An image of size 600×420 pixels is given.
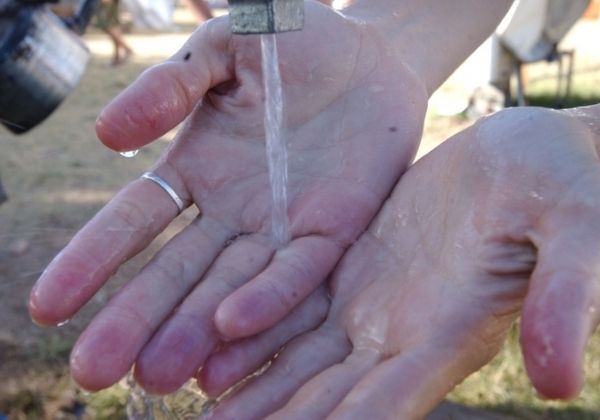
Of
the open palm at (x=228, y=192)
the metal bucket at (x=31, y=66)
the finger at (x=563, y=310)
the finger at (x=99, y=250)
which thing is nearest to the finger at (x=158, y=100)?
the open palm at (x=228, y=192)

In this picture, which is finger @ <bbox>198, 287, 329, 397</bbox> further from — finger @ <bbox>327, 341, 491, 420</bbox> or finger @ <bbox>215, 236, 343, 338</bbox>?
finger @ <bbox>327, 341, 491, 420</bbox>

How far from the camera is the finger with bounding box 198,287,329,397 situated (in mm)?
1122

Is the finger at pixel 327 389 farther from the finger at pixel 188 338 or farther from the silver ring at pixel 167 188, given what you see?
the silver ring at pixel 167 188

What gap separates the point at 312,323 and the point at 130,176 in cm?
276

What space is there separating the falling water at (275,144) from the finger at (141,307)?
0.10 m

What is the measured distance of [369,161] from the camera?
1419 mm

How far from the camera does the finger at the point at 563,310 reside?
2.62ft

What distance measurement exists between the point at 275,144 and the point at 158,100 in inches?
9.5

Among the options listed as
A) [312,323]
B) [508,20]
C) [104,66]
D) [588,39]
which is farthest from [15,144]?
[588,39]

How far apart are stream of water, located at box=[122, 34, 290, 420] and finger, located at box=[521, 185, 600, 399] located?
0.56 m

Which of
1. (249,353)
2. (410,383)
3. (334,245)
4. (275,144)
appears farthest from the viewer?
(275,144)

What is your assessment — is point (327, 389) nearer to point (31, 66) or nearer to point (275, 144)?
point (275, 144)

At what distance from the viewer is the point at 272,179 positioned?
1410mm

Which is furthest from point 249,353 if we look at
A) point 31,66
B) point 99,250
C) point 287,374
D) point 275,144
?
point 31,66
